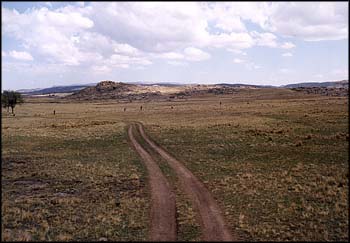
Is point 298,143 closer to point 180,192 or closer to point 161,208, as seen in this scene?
point 180,192

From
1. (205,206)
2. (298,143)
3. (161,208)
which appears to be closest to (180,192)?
(205,206)

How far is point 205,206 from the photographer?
19016 millimetres

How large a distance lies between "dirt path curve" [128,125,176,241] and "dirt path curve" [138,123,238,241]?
1.18 m

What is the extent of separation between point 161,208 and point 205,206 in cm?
225

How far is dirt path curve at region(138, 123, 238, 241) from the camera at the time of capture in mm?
15477

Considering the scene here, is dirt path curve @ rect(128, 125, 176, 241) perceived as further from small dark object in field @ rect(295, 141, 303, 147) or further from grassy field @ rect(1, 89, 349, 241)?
small dark object in field @ rect(295, 141, 303, 147)

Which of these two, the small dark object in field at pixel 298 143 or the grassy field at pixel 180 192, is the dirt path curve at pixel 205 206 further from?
the small dark object in field at pixel 298 143

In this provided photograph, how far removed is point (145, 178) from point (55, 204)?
268 inches

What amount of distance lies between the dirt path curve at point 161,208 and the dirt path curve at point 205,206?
118 centimetres

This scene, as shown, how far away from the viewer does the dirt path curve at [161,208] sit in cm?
1549

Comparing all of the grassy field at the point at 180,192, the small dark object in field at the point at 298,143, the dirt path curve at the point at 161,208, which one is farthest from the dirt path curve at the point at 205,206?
the small dark object in field at the point at 298,143

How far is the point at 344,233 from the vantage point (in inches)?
617

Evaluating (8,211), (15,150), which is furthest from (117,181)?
(15,150)

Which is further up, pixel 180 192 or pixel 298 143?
pixel 298 143
